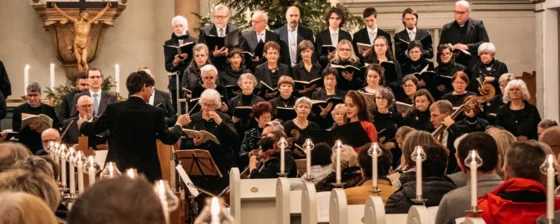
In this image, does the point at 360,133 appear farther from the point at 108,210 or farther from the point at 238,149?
the point at 108,210

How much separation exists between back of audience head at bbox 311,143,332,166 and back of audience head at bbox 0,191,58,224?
14.8 ft

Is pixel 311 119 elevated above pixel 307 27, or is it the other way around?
pixel 307 27

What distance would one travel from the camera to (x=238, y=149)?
9.50 metres

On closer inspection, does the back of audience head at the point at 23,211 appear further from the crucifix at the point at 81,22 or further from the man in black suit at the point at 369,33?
the crucifix at the point at 81,22

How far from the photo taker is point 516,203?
4.30 metres

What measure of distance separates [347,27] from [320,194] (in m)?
7.24

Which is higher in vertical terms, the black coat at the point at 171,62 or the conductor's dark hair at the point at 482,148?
the black coat at the point at 171,62

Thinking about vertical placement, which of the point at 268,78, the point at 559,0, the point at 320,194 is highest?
the point at 559,0

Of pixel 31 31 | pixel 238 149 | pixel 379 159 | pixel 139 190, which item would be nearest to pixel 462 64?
pixel 238 149

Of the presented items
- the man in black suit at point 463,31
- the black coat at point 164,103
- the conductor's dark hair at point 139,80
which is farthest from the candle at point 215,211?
the man in black suit at point 463,31

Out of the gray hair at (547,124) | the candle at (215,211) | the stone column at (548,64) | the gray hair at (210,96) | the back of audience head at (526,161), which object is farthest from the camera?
the stone column at (548,64)

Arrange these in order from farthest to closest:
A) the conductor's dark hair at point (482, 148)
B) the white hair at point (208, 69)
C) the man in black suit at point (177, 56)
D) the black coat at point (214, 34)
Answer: the man in black suit at point (177, 56) < the black coat at point (214, 34) < the white hair at point (208, 69) < the conductor's dark hair at point (482, 148)

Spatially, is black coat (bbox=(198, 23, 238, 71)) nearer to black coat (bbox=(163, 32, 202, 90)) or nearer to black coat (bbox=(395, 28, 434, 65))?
black coat (bbox=(163, 32, 202, 90))

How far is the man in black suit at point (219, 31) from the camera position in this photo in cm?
1056
